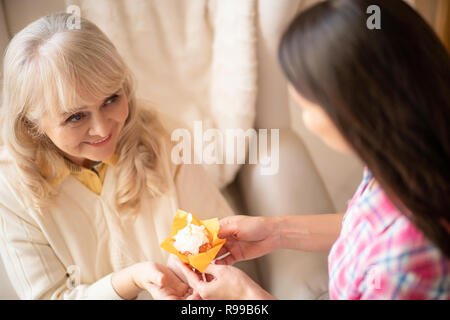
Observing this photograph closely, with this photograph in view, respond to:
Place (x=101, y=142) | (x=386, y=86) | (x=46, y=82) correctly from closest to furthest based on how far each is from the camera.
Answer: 1. (x=386, y=86)
2. (x=46, y=82)
3. (x=101, y=142)

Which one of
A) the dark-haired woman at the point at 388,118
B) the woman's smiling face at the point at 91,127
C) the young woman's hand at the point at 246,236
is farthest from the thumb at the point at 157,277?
the dark-haired woman at the point at 388,118

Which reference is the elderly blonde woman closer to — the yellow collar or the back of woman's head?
the yellow collar

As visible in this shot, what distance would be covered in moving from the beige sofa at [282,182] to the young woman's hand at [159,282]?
246 millimetres

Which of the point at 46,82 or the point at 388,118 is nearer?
the point at 388,118

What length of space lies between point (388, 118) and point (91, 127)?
0.50m

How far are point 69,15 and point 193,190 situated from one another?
0.43 meters

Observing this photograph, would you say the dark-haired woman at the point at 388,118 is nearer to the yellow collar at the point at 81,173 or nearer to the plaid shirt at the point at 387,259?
the plaid shirt at the point at 387,259

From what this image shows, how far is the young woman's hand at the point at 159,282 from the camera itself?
2.55 feet

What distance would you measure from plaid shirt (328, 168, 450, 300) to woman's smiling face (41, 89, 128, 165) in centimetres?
44

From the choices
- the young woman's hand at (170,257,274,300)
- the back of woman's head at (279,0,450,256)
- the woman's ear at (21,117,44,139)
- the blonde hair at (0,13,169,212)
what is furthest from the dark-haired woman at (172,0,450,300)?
the woman's ear at (21,117,44,139)

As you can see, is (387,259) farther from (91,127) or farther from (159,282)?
(91,127)

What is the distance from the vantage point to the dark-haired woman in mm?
476

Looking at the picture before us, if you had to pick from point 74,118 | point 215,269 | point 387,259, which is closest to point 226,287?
point 215,269

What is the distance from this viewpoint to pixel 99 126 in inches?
29.7
